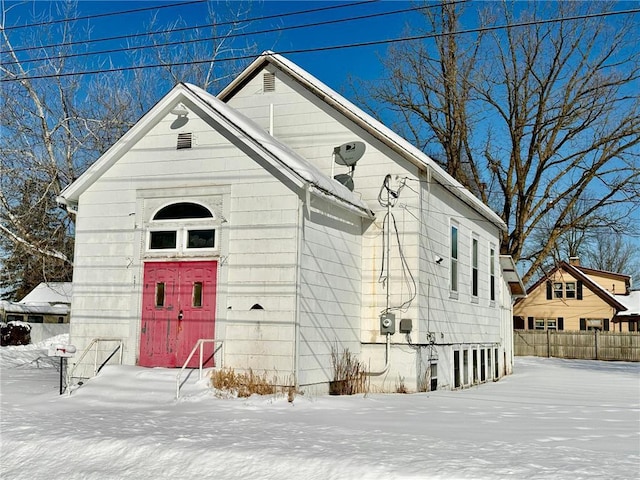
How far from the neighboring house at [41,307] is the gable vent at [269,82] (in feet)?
71.0

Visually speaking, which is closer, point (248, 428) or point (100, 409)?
point (248, 428)

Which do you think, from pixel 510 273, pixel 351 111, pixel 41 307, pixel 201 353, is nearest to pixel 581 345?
pixel 510 273

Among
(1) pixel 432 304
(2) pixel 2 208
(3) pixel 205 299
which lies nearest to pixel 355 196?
(1) pixel 432 304

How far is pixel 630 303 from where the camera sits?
152 feet

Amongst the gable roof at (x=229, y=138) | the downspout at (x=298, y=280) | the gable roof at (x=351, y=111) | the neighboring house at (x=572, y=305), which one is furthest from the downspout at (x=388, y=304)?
the neighboring house at (x=572, y=305)

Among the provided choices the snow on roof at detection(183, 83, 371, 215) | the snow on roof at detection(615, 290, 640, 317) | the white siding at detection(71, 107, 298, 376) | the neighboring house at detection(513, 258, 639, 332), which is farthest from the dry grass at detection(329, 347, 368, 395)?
the snow on roof at detection(615, 290, 640, 317)

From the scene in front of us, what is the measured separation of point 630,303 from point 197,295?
40299 mm

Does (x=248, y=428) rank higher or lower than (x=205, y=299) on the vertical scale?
lower

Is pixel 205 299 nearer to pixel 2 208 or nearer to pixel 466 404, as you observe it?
pixel 466 404

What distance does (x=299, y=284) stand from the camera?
40.9ft

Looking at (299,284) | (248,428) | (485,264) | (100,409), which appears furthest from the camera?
(485,264)

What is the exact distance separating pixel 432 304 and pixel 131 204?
694 cm

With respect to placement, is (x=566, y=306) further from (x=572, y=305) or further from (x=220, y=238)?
(x=220, y=238)

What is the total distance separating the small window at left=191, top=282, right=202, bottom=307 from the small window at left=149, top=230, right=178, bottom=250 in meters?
0.91
